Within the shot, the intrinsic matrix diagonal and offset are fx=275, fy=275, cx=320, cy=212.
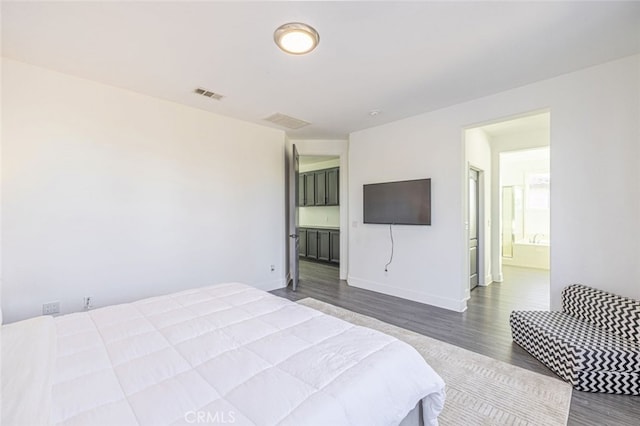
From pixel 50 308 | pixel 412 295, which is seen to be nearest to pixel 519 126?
pixel 412 295

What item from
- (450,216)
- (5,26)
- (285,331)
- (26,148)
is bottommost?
(285,331)

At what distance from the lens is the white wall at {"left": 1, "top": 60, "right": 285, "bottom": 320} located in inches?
99.1

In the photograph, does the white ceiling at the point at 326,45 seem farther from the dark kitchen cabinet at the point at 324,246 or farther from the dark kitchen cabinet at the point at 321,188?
the dark kitchen cabinet at the point at 324,246

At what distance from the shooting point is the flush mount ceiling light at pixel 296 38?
1992 mm

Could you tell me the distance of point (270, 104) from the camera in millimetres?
3475

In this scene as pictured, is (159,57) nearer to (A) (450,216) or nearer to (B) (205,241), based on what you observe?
(B) (205,241)

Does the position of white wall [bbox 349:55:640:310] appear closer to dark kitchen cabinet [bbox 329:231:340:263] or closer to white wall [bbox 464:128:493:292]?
white wall [bbox 464:128:493:292]

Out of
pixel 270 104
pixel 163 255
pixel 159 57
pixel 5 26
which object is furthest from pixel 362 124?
pixel 5 26

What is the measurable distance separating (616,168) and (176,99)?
463 centimetres

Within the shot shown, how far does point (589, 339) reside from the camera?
2.13 m

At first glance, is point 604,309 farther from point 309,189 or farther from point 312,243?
point 309,189

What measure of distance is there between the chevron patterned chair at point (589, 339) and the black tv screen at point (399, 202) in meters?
1.64

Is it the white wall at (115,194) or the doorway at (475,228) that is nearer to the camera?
the white wall at (115,194)

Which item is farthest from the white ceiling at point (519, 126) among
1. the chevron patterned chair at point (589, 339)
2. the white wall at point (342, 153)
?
the chevron patterned chair at point (589, 339)
